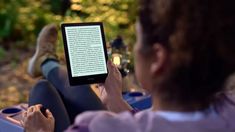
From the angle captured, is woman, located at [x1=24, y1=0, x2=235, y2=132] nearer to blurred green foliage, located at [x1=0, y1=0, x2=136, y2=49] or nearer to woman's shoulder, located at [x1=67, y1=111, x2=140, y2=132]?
woman's shoulder, located at [x1=67, y1=111, x2=140, y2=132]

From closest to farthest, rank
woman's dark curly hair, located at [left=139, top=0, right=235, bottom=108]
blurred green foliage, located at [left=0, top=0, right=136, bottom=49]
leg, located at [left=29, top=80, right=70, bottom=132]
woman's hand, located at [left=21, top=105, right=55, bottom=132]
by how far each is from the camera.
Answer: woman's dark curly hair, located at [left=139, top=0, right=235, bottom=108], woman's hand, located at [left=21, top=105, right=55, bottom=132], leg, located at [left=29, top=80, right=70, bottom=132], blurred green foliage, located at [left=0, top=0, right=136, bottom=49]

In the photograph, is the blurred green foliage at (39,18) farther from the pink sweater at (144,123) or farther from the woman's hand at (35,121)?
the pink sweater at (144,123)

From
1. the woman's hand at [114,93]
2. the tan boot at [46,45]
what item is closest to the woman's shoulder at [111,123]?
the woman's hand at [114,93]

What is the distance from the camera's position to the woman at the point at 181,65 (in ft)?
2.48

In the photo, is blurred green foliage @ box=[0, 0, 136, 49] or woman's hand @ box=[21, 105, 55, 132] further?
blurred green foliage @ box=[0, 0, 136, 49]

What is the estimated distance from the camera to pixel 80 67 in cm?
131

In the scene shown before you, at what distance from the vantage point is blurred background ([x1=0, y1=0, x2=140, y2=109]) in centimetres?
333

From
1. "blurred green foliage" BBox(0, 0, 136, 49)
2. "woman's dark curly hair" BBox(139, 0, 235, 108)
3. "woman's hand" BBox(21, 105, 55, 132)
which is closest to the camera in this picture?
"woman's dark curly hair" BBox(139, 0, 235, 108)

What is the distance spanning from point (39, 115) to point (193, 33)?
1.70ft

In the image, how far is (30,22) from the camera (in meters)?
3.84

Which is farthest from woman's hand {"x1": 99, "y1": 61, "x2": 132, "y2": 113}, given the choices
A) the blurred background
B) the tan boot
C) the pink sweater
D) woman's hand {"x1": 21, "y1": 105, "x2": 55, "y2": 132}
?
the blurred background

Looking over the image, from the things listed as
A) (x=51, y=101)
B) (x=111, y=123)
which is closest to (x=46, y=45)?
(x=51, y=101)

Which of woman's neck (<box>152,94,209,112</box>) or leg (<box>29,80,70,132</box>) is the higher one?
woman's neck (<box>152,94,209,112</box>)

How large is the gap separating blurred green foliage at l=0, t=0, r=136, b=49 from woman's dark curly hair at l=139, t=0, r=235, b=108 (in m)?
2.71
